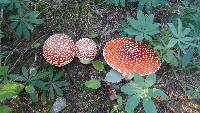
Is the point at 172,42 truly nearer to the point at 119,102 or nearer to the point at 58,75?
the point at 119,102

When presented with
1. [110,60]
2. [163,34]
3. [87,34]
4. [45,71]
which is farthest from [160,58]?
[45,71]

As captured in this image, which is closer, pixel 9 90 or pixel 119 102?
pixel 9 90

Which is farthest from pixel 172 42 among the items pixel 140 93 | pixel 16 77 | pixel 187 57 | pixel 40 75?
pixel 16 77

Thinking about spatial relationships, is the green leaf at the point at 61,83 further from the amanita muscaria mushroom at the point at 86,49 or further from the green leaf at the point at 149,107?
the green leaf at the point at 149,107

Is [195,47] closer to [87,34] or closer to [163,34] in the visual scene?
[163,34]

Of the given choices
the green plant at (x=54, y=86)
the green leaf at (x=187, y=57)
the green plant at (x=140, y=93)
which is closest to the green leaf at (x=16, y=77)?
the green plant at (x=54, y=86)

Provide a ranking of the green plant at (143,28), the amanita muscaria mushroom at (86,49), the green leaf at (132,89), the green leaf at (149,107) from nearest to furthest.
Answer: the green leaf at (149,107) → the green leaf at (132,89) → the green plant at (143,28) → the amanita muscaria mushroom at (86,49)

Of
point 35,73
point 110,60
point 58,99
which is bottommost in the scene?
point 58,99
